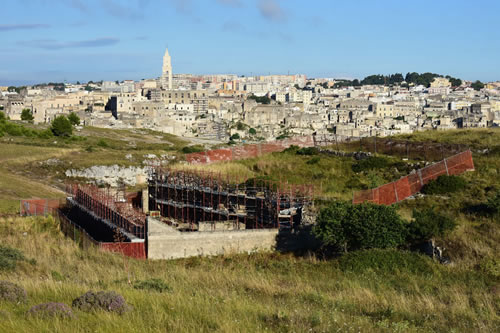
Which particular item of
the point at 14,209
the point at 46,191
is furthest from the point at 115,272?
the point at 46,191

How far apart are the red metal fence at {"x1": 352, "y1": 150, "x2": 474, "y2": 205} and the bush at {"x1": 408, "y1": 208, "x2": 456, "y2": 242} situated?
2.92 m

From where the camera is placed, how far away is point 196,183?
77.4ft

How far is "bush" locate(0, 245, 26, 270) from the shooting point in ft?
39.7

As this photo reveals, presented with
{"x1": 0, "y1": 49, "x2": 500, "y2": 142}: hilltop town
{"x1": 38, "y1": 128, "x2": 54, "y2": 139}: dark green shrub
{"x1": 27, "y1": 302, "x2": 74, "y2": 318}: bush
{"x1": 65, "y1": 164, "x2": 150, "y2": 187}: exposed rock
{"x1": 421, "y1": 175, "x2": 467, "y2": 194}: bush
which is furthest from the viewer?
{"x1": 0, "y1": 49, "x2": 500, "y2": 142}: hilltop town

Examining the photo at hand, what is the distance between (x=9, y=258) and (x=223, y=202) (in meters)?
10.2

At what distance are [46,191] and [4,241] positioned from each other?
451 inches

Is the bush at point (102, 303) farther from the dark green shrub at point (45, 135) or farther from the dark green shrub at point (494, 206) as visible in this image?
the dark green shrub at point (45, 135)

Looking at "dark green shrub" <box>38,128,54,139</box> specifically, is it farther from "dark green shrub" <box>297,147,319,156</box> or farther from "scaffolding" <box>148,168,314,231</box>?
"scaffolding" <box>148,168,314,231</box>

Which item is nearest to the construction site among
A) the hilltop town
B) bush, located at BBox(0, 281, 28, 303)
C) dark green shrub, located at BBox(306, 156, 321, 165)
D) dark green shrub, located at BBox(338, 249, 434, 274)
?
dark green shrub, located at BBox(338, 249, 434, 274)

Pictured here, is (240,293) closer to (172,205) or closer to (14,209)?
(172,205)

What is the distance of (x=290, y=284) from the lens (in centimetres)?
1209

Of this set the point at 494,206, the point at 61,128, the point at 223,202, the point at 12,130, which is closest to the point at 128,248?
the point at 223,202

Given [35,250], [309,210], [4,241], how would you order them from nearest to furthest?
[35,250], [4,241], [309,210]

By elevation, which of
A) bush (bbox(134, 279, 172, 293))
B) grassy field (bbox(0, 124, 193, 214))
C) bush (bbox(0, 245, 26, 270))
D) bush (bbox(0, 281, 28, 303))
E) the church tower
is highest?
the church tower
